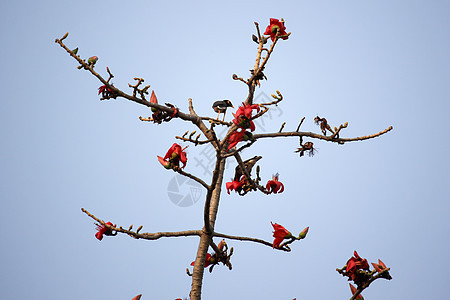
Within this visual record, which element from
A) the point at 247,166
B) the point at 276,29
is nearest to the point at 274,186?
the point at 247,166

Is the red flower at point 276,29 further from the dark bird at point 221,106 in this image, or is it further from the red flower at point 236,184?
the red flower at point 236,184

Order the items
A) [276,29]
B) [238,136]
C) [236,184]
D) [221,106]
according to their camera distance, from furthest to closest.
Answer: [221,106] < [276,29] < [236,184] < [238,136]

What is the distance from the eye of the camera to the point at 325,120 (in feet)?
12.3

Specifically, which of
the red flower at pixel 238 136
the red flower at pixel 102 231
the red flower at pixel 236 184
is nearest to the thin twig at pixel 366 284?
the red flower at pixel 236 184

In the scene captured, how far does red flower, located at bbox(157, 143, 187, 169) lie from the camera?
10.2 ft

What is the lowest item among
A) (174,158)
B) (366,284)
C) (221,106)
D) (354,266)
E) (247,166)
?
(366,284)

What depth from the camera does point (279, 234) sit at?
344cm

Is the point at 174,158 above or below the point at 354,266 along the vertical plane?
above

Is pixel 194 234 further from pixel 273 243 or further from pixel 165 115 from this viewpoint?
pixel 165 115

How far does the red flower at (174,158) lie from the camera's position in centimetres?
310

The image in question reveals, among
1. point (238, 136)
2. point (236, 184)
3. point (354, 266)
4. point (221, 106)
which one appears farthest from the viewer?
point (221, 106)

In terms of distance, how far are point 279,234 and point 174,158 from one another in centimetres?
103

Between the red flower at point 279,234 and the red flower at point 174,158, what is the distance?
910mm

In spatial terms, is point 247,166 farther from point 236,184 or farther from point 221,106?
point 221,106
